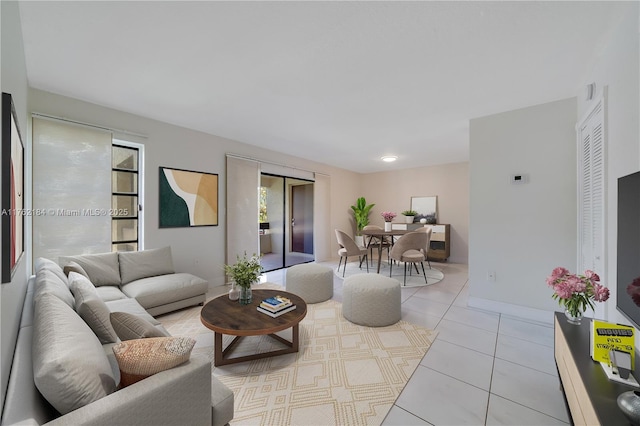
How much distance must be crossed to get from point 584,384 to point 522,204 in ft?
7.63

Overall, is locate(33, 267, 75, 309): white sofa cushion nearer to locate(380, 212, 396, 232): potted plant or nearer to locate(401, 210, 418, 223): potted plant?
locate(380, 212, 396, 232): potted plant

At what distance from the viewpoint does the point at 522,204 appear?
2877mm

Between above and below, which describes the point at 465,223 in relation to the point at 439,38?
below

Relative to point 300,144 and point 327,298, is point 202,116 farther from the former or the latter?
point 327,298

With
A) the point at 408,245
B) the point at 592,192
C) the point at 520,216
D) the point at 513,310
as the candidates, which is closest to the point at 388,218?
the point at 408,245

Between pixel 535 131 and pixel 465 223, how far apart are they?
343cm

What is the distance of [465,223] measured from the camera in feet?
19.3

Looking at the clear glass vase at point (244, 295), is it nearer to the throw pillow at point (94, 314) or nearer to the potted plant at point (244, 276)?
the potted plant at point (244, 276)

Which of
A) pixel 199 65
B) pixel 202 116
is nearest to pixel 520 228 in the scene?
pixel 199 65

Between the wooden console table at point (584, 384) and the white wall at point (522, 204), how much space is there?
1.41m

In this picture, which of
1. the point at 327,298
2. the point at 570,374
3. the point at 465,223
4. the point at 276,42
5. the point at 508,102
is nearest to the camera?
the point at 570,374

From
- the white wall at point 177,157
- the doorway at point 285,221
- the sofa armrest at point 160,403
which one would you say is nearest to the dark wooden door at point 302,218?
the doorway at point 285,221

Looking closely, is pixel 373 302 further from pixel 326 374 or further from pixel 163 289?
pixel 163 289

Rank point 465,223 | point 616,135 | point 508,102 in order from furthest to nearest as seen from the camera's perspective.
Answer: point 465,223, point 508,102, point 616,135
